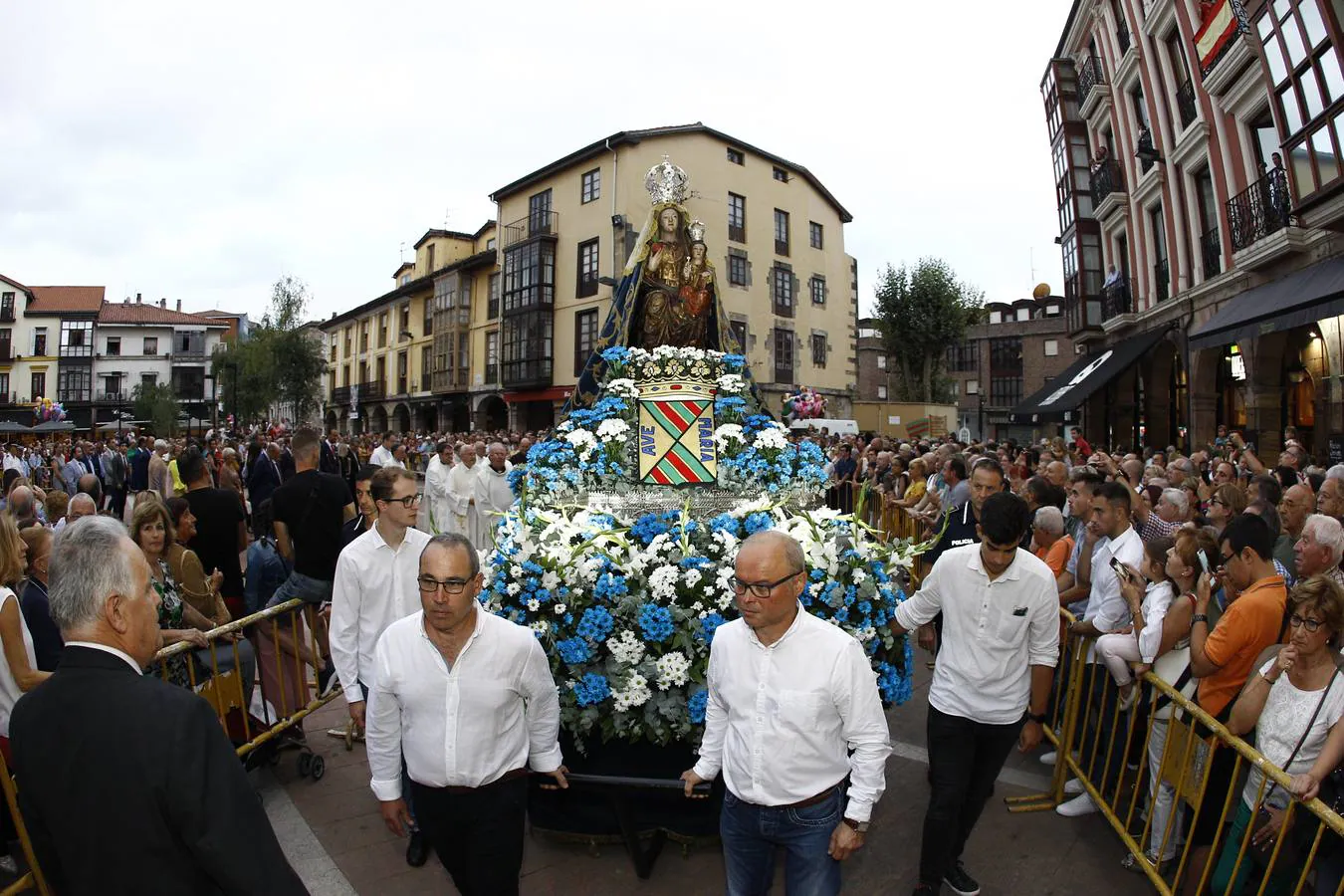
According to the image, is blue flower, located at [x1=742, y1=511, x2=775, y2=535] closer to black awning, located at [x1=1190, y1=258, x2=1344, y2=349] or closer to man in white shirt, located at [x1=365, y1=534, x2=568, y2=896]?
man in white shirt, located at [x1=365, y1=534, x2=568, y2=896]

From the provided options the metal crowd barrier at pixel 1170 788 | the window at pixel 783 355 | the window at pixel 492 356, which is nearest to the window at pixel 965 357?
the window at pixel 783 355

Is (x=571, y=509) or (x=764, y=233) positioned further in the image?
(x=764, y=233)

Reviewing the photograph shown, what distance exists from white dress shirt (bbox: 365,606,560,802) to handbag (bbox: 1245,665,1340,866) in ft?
9.69

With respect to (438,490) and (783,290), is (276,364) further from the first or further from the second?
(438,490)

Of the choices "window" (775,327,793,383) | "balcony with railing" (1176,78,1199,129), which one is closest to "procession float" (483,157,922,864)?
"balcony with railing" (1176,78,1199,129)

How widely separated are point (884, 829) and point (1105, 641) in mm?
1631

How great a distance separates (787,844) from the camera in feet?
8.77

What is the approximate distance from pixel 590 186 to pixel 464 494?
74.1 feet

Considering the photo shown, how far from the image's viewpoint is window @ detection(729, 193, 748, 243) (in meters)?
31.0

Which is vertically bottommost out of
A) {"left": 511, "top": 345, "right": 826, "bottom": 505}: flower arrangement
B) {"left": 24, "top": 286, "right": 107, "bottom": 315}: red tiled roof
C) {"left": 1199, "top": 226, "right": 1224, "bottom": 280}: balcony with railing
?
{"left": 511, "top": 345, "right": 826, "bottom": 505}: flower arrangement

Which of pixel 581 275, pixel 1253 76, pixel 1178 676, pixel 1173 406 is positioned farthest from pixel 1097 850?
pixel 581 275

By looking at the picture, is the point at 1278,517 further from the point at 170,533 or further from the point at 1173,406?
the point at 1173,406

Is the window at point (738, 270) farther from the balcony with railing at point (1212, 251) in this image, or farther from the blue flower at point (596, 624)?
the blue flower at point (596, 624)

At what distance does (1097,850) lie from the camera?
4.04 metres
